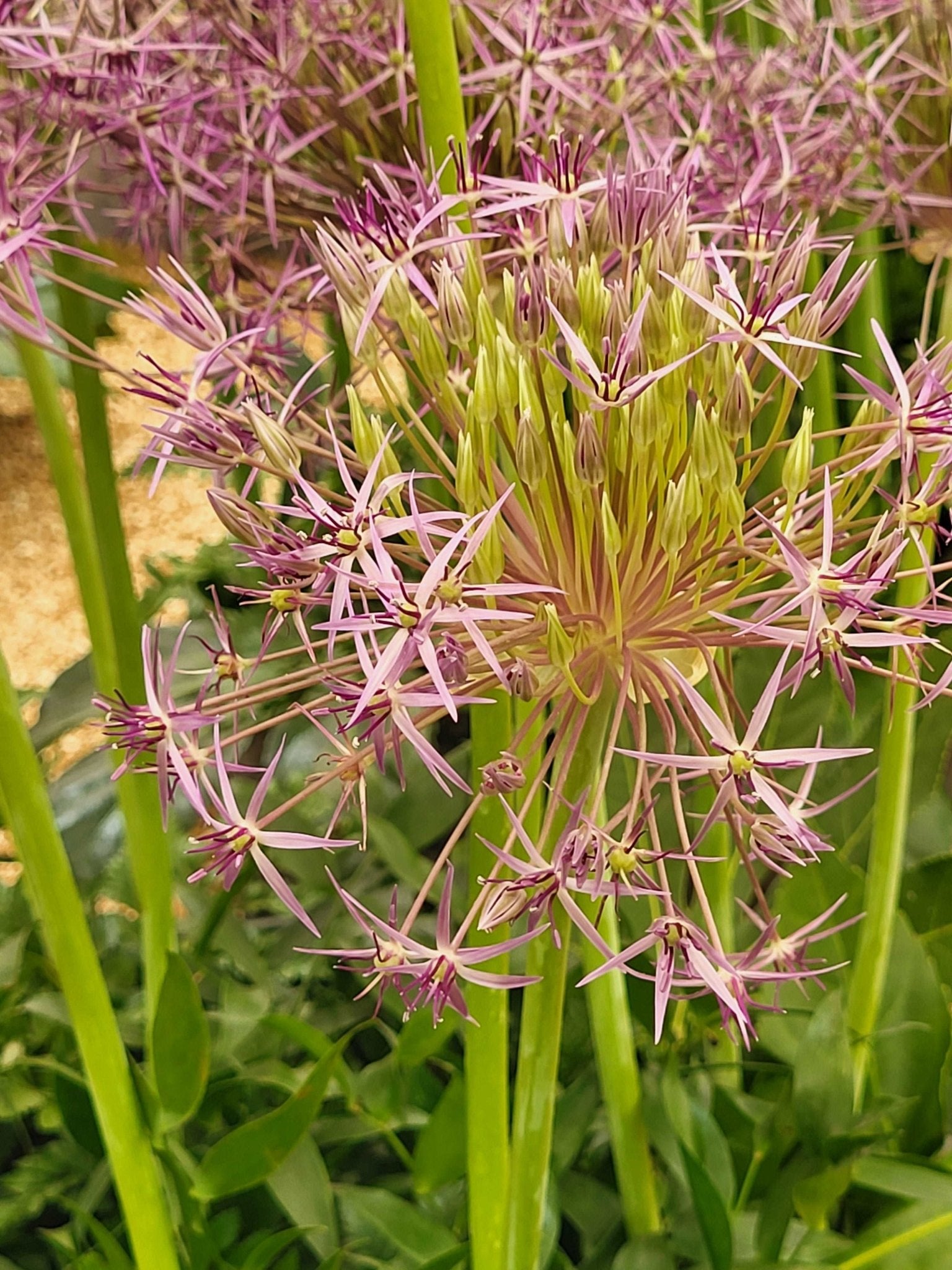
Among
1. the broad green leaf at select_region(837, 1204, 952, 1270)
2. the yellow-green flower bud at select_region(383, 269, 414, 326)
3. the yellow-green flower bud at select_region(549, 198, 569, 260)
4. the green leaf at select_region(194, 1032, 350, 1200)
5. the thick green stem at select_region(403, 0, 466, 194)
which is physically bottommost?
the broad green leaf at select_region(837, 1204, 952, 1270)

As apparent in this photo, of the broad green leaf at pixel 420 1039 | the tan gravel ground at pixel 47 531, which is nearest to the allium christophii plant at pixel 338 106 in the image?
the broad green leaf at pixel 420 1039

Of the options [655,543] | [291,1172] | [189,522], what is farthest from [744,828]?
[189,522]

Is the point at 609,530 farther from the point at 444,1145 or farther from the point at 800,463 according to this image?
the point at 444,1145

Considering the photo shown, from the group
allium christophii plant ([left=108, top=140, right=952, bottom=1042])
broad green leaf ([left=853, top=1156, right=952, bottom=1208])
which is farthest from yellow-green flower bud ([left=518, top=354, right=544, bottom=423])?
broad green leaf ([left=853, top=1156, right=952, bottom=1208])

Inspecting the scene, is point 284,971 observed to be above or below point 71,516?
below

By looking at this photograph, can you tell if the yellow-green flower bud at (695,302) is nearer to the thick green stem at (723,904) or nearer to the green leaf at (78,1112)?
the thick green stem at (723,904)

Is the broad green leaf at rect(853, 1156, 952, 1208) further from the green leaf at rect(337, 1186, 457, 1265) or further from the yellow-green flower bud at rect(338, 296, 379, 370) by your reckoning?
the yellow-green flower bud at rect(338, 296, 379, 370)

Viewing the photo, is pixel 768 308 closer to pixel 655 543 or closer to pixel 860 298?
pixel 655 543
